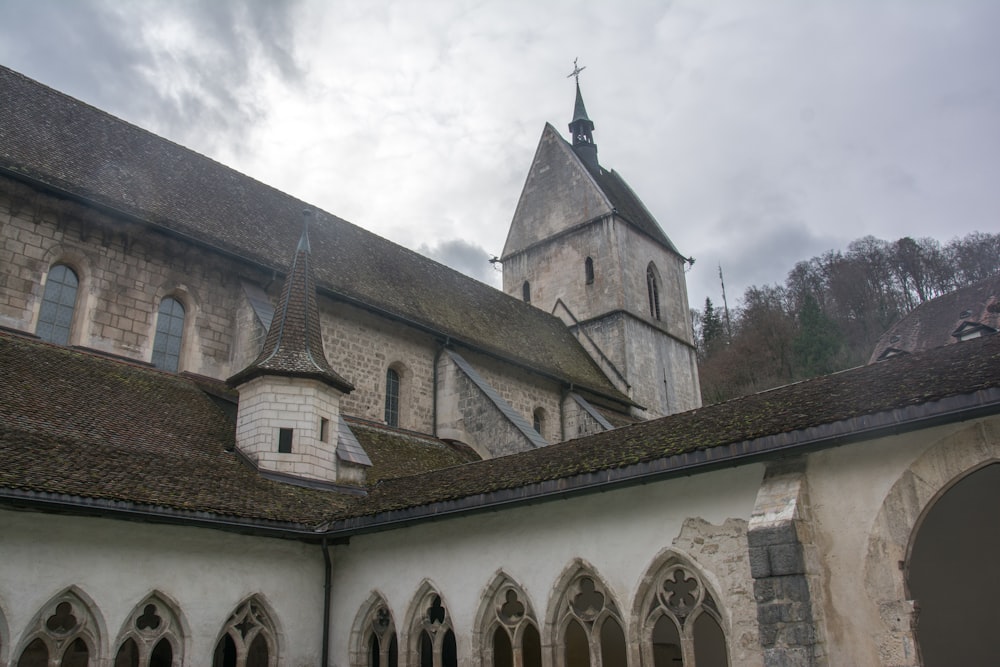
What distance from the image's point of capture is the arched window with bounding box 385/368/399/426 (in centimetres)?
1784

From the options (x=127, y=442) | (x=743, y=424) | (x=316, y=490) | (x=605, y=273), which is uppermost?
(x=605, y=273)

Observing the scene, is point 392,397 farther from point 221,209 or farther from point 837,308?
point 837,308

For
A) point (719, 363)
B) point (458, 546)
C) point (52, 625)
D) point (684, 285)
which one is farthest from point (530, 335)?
point (719, 363)

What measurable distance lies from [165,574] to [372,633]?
3001mm

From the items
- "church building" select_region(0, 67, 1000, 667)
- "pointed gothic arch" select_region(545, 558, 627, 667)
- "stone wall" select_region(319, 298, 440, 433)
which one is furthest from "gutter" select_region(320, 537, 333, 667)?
"stone wall" select_region(319, 298, 440, 433)

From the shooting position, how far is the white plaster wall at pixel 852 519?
298 inches

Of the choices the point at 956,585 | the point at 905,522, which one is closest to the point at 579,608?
the point at 905,522

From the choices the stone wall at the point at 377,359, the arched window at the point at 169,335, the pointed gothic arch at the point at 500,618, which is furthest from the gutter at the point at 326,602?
the arched window at the point at 169,335

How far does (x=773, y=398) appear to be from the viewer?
10.1 m

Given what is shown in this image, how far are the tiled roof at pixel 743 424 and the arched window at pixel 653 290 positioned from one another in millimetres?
19421

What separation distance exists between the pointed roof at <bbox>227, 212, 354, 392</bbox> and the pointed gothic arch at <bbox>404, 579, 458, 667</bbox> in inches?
172

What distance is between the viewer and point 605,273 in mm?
29484

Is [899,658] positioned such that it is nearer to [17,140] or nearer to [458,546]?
[458,546]

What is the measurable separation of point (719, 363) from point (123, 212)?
4076cm
